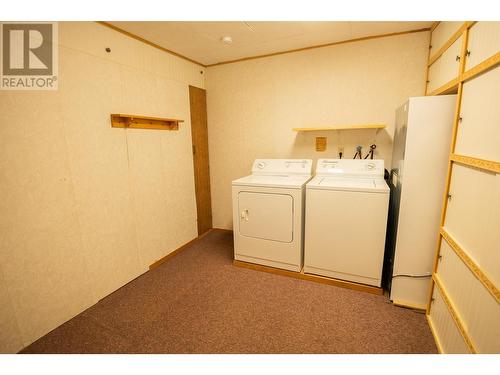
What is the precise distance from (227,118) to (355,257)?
2336 mm

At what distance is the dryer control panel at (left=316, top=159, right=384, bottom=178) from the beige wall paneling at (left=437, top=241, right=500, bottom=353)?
986 millimetres

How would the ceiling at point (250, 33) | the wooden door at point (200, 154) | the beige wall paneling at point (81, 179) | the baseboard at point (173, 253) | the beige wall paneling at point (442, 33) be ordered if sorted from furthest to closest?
the wooden door at point (200, 154)
the baseboard at point (173, 253)
the ceiling at point (250, 33)
the beige wall paneling at point (442, 33)
the beige wall paneling at point (81, 179)

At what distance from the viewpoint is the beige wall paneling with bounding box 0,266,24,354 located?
153cm

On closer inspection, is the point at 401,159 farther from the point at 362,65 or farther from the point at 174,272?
the point at 174,272

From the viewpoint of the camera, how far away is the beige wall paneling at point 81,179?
1.58 m

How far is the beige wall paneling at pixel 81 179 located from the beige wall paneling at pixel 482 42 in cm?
260

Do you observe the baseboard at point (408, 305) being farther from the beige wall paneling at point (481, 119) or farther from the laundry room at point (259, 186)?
the beige wall paneling at point (481, 119)

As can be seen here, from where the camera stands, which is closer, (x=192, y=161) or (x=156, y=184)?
(x=156, y=184)

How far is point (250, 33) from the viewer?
2371 mm

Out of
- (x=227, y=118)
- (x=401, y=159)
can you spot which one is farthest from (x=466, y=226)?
(x=227, y=118)

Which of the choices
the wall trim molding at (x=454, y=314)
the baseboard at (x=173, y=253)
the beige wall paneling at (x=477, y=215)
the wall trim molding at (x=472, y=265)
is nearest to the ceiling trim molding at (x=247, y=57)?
the beige wall paneling at (x=477, y=215)

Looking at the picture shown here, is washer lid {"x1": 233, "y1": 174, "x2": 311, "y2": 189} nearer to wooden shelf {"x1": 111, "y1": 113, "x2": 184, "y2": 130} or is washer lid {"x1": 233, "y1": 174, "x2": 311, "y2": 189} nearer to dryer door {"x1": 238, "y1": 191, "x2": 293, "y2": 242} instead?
dryer door {"x1": 238, "y1": 191, "x2": 293, "y2": 242}
